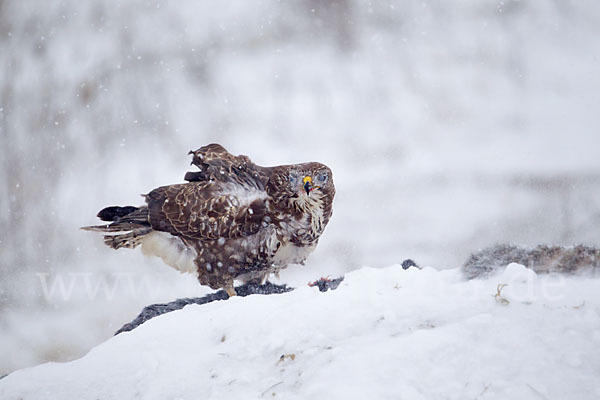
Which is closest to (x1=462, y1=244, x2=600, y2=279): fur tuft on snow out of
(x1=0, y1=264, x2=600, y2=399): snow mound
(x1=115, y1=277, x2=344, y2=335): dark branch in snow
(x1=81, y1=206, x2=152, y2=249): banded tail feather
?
(x1=0, y1=264, x2=600, y2=399): snow mound

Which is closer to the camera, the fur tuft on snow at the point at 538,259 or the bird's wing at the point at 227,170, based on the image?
the fur tuft on snow at the point at 538,259

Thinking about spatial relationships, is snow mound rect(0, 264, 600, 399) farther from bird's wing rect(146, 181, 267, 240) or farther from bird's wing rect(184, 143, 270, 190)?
bird's wing rect(184, 143, 270, 190)

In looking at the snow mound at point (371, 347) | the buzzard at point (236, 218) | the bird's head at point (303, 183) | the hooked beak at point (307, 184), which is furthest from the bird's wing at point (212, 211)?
the snow mound at point (371, 347)

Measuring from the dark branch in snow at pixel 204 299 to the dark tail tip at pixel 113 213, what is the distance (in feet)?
2.21

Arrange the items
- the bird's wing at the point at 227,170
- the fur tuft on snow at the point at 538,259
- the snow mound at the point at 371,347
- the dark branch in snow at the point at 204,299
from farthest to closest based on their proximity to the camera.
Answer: the bird's wing at the point at 227,170, the dark branch in snow at the point at 204,299, the fur tuft on snow at the point at 538,259, the snow mound at the point at 371,347

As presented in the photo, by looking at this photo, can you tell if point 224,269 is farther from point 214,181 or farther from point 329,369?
point 329,369

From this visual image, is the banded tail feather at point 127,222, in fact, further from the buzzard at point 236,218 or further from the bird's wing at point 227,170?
the bird's wing at point 227,170

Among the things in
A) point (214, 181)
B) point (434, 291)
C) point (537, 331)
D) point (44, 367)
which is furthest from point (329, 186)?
point (44, 367)

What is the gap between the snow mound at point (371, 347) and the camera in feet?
4.68

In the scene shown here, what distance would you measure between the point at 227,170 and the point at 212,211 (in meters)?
0.32

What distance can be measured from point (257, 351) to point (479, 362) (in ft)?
2.61

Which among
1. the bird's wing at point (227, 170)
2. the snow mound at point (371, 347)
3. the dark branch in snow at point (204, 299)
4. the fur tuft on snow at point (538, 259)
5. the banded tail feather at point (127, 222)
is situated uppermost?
the bird's wing at point (227, 170)

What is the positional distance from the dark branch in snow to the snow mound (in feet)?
2.32

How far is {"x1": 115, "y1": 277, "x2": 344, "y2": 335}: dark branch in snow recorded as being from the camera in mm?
2955
